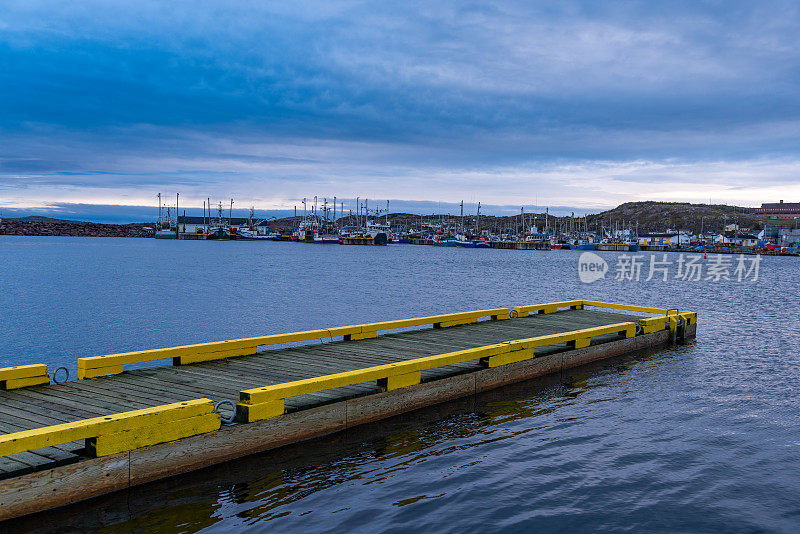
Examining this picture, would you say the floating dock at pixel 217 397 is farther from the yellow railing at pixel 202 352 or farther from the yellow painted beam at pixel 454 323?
the yellow painted beam at pixel 454 323

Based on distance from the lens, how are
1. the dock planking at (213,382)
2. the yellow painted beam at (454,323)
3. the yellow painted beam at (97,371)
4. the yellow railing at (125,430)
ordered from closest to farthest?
the yellow railing at (125,430) < the dock planking at (213,382) < the yellow painted beam at (97,371) < the yellow painted beam at (454,323)

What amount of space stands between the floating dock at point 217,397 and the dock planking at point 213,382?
0.03 m

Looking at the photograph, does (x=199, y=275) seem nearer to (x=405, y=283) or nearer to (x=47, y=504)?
(x=405, y=283)

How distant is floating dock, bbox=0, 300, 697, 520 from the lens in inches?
310

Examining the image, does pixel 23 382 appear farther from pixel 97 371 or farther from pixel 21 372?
pixel 97 371

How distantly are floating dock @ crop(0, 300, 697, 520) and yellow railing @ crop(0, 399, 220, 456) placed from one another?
1cm

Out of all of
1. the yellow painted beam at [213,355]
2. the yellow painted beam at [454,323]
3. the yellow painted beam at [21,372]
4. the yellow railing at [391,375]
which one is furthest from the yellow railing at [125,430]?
the yellow painted beam at [454,323]

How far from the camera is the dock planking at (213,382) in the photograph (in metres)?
9.14

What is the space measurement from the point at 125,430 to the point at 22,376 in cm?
425

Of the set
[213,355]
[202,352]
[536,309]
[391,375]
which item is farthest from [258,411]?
[536,309]

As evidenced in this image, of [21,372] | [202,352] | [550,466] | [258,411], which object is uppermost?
[21,372]

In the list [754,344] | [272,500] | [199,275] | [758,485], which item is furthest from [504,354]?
[199,275]

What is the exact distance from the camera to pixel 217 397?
10906 millimetres

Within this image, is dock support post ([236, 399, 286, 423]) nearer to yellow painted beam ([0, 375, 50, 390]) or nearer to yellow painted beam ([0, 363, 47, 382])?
yellow painted beam ([0, 363, 47, 382])
